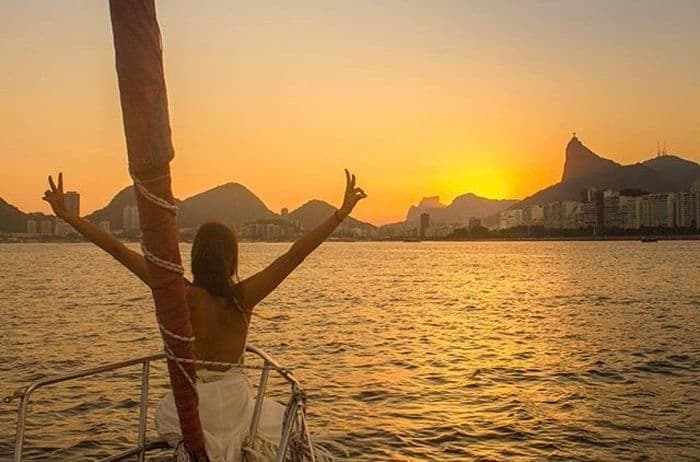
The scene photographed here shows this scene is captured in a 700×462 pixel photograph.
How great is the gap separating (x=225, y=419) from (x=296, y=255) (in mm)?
1411

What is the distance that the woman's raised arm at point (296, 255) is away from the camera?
4.60 meters

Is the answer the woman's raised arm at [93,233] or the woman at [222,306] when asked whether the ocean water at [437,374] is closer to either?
the woman at [222,306]

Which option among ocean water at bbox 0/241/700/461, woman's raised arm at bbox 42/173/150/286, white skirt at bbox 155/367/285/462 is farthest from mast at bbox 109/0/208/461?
ocean water at bbox 0/241/700/461

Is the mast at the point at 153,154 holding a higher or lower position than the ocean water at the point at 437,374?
higher

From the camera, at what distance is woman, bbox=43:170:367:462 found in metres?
4.66

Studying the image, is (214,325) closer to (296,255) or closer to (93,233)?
(296,255)

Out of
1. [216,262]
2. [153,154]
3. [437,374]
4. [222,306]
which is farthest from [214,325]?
[437,374]

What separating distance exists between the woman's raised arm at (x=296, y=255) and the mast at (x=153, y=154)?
0.98 metres

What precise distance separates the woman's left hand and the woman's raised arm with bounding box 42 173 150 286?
1.33 meters

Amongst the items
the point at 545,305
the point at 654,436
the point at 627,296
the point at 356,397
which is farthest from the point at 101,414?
the point at 627,296

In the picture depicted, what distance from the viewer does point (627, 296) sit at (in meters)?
49.5

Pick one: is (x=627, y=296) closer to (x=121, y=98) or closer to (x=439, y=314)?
(x=439, y=314)

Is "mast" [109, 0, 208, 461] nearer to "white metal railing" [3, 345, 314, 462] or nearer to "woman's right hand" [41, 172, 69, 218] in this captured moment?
"white metal railing" [3, 345, 314, 462]

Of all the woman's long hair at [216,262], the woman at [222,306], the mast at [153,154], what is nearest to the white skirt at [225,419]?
the woman at [222,306]
